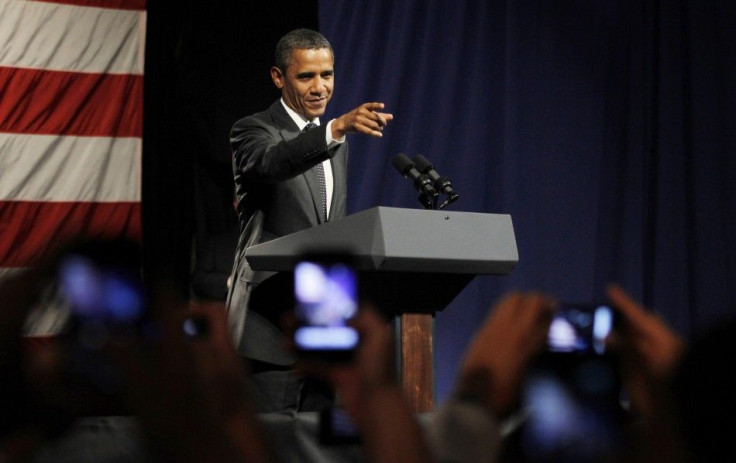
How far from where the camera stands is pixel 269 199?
1999mm

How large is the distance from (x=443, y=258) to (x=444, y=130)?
1888 millimetres

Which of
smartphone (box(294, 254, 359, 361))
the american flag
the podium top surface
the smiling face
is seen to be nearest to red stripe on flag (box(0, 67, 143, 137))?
the american flag

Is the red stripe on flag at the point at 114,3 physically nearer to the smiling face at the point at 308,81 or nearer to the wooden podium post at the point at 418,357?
the smiling face at the point at 308,81

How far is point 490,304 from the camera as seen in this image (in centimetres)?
335

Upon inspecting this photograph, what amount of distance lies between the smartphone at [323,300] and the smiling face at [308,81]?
5.73 feet

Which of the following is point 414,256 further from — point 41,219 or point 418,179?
point 41,219

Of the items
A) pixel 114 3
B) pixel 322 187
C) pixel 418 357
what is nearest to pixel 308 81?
pixel 322 187

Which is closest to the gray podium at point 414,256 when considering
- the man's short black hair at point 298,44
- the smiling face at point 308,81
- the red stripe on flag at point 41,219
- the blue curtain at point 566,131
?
the smiling face at point 308,81

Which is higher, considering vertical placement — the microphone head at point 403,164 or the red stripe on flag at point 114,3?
the red stripe on flag at point 114,3

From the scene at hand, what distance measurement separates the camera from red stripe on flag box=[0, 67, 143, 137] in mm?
2871

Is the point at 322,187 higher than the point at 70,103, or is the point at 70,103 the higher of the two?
the point at 70,103

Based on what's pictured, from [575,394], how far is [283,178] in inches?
55.5

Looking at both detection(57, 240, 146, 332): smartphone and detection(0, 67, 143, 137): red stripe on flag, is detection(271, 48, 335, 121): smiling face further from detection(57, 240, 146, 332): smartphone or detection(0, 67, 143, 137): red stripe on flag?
detection(57, 240, 146, 332): smartphone

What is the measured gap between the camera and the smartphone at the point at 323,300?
1.52 feet
